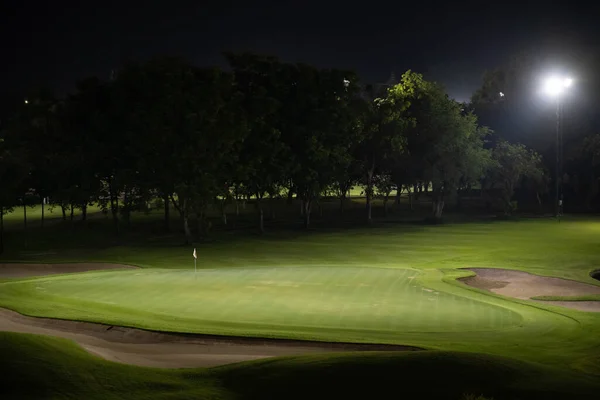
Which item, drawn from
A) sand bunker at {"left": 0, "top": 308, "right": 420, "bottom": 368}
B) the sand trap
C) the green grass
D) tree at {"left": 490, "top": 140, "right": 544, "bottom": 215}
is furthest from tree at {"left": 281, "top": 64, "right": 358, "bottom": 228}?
sand bunker at {"left": 0, "top": 308, "right": 420, "bottom": 368}

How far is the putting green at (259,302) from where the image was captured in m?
18.0

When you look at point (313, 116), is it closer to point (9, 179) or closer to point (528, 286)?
point (9, 179)

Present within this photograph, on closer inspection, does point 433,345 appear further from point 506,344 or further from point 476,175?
point 476,175

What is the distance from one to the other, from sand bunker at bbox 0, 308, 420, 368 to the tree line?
32.0 m

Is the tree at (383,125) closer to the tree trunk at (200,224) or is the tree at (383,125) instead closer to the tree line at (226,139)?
the tree line at (226,139)

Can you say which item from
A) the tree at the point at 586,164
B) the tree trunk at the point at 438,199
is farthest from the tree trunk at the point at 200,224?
the tree at the point at 586,164

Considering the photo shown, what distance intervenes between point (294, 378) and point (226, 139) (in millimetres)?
41326

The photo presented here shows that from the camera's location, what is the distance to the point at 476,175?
72.8 metres

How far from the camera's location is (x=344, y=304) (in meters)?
21.1

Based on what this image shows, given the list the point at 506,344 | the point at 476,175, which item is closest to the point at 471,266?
the point at 506,344

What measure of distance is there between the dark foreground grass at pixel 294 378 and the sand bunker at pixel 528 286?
1488 cm

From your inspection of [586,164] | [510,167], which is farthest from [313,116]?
[586,164]

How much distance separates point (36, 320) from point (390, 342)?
9.95m

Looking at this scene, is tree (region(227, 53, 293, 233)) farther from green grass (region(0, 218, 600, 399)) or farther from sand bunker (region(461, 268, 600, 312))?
sand bunker (region(461, 268, 600, 312))
